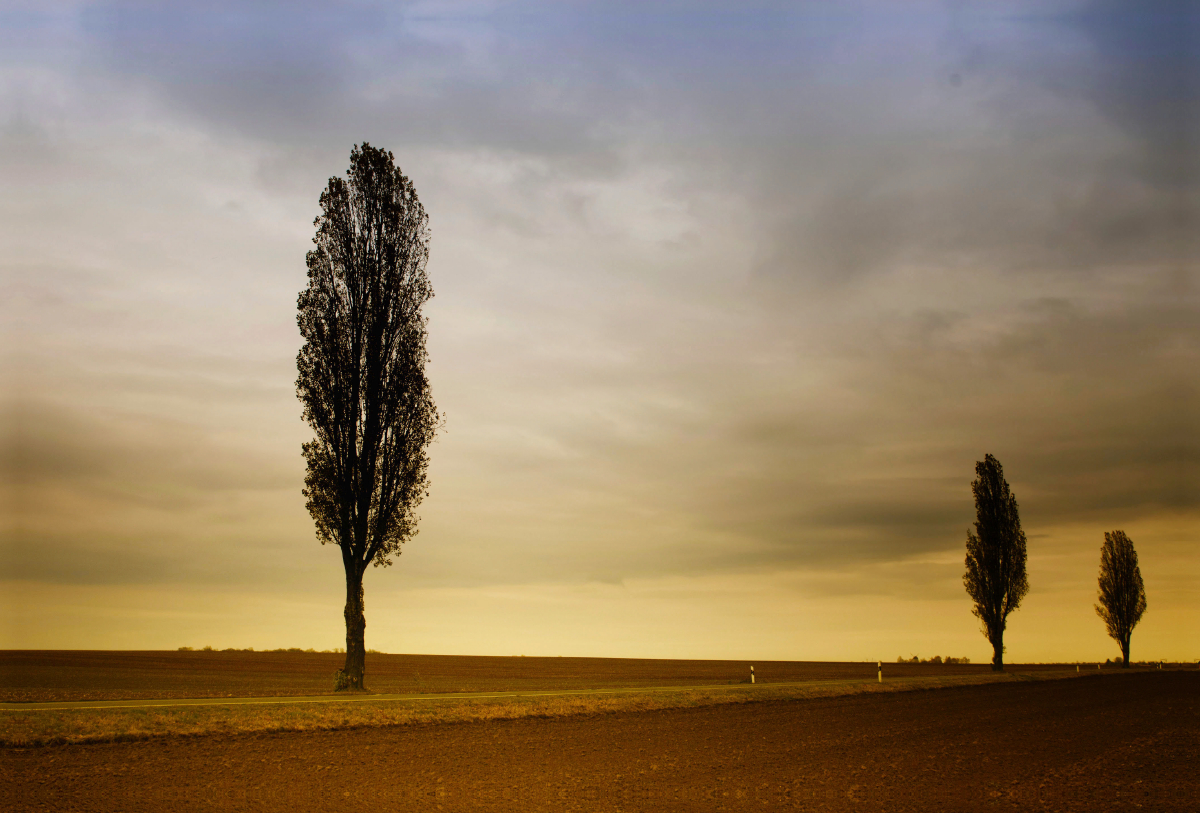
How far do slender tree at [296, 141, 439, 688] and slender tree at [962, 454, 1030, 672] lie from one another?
158 feet

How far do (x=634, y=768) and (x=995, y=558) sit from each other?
184ft

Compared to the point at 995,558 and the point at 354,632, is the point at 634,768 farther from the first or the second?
the point at 995,558

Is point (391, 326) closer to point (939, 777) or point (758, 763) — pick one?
point (758, 763)

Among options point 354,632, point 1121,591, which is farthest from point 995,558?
point 354,632

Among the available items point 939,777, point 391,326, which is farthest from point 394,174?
point 939,777

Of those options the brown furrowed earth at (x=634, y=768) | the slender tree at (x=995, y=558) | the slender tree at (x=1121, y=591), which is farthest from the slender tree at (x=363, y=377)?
the slender tree at (x=1121, y=591)

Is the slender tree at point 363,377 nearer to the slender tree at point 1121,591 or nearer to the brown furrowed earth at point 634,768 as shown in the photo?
the brown furrowed earth at point 634,768

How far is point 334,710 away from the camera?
22.4 meters

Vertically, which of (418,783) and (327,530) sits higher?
(327,530)

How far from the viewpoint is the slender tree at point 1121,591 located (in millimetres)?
88438

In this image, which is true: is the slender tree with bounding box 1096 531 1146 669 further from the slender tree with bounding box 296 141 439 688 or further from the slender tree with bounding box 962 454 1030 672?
the slender tree with bounding box 296 141 439 688

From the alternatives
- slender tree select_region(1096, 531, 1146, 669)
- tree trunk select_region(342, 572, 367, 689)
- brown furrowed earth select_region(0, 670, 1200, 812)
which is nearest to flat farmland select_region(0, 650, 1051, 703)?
tree trunk select_region(342, 572, 367, 689)

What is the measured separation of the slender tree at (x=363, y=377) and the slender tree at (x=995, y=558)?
48.3m

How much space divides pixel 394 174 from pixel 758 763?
2738cm
